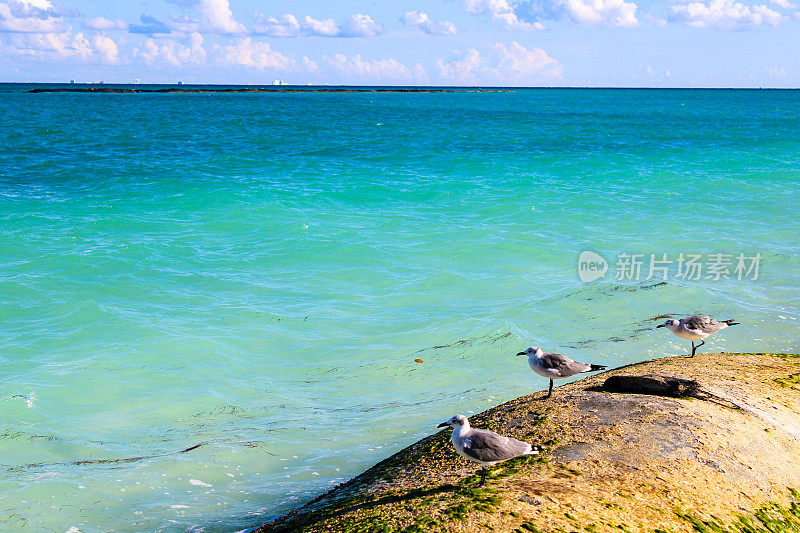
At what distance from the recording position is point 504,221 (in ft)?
84.0

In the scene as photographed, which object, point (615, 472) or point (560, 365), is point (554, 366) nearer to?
point (560, 365)

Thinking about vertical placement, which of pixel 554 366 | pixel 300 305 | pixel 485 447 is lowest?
pixel 300 305

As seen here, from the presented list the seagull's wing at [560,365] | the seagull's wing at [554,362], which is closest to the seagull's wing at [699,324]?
the seagull's wing at [560,365]

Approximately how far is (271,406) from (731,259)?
582 inches

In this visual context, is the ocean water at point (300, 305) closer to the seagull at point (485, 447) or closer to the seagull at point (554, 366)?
the seagull at point (554, 366)

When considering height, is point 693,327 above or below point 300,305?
above

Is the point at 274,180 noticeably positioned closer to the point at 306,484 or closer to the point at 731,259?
the point at 731,259

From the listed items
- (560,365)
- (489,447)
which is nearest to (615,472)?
(489,447)

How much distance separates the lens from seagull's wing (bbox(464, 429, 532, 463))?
215 inches

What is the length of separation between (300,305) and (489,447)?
1133 centimetres

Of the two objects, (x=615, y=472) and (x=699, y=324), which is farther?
(x=699, y=324)

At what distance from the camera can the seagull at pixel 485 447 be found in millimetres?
5473

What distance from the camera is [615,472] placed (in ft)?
18.7

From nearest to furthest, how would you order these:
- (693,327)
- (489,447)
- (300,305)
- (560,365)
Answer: (489,447)
(560,365)
(693,327)
(300,305)
